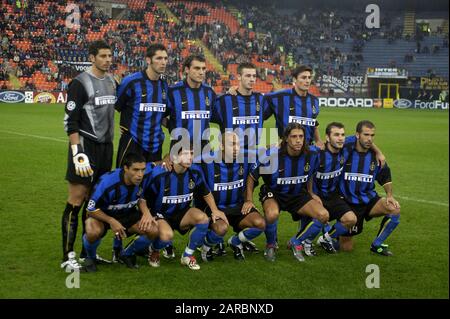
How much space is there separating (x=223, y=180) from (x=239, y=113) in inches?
34.3

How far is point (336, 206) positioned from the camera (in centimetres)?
619

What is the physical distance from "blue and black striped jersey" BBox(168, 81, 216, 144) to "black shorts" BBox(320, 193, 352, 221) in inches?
56.0

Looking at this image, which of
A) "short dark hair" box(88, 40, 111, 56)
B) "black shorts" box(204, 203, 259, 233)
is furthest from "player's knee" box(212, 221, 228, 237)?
"short dark hair" box(88, 40, 111, 56)

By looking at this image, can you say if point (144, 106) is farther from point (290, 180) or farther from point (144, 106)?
point (290, 180)

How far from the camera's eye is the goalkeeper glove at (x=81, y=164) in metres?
5.04

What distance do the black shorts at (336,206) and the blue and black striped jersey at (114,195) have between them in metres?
2.02

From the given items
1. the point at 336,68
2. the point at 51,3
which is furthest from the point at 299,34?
the point at 51,3

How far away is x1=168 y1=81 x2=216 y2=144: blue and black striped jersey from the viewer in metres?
6.07

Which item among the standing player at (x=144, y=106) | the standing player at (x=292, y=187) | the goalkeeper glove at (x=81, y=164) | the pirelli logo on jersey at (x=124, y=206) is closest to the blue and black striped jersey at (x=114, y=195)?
the pirelli logo on jersey at (x=124, y=206)

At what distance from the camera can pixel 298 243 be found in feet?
19.2

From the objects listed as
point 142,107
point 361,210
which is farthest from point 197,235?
point 361,210

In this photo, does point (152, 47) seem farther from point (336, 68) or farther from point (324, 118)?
point (336, 68)

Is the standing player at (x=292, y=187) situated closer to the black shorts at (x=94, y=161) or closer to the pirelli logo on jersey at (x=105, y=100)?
the black shorts at (x=94, y=161)

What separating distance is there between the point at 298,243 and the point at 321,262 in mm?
303
